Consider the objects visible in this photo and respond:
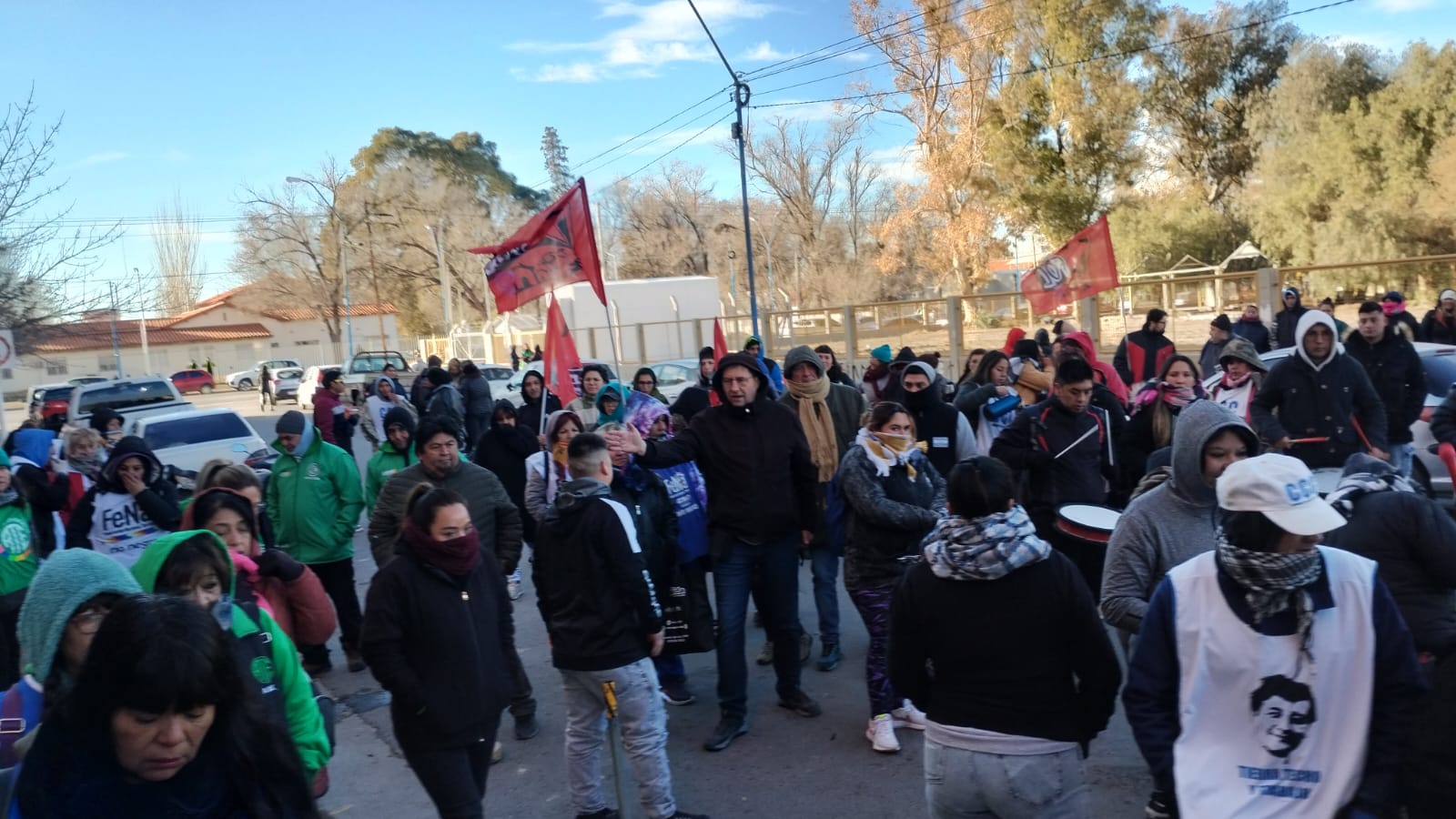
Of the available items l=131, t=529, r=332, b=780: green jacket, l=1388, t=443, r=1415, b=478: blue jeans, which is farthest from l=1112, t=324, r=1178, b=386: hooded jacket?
l=131, t=529, r=332, b=780: green jacket

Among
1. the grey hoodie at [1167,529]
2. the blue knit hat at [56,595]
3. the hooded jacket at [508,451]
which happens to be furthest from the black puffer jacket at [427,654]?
the hooded jacket at [508,451]

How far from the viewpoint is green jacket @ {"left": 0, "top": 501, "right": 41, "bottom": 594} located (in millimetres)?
5406

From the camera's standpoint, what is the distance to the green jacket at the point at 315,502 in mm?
6688

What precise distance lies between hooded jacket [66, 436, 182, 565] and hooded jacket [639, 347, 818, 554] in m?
3.00

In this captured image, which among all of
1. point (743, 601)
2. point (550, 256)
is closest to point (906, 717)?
point (743, 601)

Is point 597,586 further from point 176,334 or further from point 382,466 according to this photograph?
point 176,334

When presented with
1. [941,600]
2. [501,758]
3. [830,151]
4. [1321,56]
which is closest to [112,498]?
[501,758]

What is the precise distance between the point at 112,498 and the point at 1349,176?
3437 centimetres

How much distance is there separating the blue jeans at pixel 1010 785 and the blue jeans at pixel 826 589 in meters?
3.35

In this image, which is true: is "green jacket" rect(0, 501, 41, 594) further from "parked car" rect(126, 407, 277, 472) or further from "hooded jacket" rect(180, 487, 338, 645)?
"parked car" rect(126, 407, 277, 472)

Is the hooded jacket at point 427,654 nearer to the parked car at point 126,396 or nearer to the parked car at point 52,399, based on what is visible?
the parked car at point 126,396

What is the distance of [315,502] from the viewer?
6.72 meters

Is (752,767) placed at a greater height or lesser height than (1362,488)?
lesser

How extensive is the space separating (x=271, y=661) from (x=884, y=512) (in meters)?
2.92
